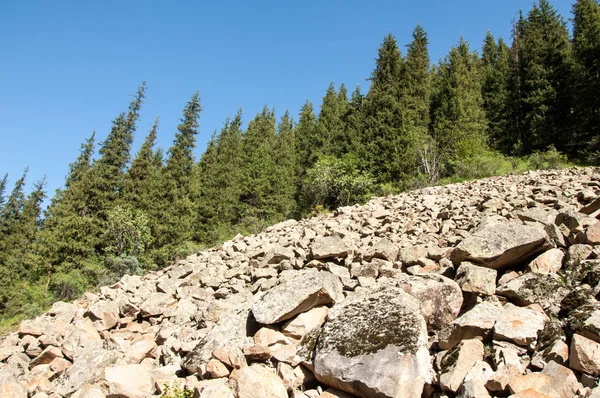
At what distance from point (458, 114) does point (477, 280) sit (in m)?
26.8

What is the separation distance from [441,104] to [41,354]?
1286 inches

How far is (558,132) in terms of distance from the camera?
86.8ft

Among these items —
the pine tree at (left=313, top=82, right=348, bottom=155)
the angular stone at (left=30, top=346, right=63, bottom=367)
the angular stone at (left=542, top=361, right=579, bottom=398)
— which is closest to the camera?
the angular stone at (left=542, top=361, right=579, bottom=398)

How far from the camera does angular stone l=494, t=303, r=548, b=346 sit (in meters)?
3.65

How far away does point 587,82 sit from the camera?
25078mm

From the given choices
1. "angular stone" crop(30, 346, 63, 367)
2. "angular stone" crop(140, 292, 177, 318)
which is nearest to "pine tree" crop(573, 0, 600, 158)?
"angular stone" crop(140, 292, 177, 318)

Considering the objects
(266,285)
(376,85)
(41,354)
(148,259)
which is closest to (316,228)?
(266,285)

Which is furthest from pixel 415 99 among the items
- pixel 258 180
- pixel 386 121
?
pixel 258 180

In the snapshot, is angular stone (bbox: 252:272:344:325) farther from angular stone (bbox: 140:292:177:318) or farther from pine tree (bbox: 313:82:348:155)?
pine tree (bbox: 313:82:348:155)

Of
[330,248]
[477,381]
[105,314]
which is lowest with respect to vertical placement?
[105,314]

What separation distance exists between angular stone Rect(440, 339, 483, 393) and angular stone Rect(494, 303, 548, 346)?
0.28 meters

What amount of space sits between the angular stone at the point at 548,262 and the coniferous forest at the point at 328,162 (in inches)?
630

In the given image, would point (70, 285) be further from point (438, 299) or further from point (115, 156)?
point (438, 299)

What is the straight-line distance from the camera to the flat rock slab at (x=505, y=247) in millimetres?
5156
